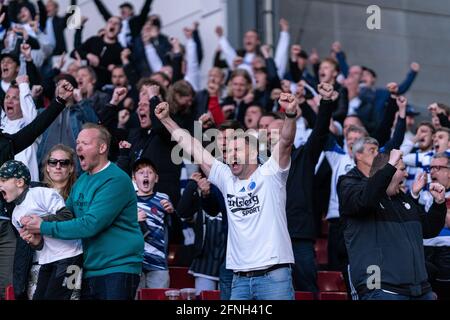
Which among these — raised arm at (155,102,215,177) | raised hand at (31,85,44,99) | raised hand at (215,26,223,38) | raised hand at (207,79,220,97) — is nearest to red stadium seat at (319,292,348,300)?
raised arm at (155,102,215,177)

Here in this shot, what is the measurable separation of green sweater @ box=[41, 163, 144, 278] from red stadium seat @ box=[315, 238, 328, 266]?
4250 millimetres

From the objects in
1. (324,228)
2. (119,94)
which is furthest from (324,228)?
(119,94)

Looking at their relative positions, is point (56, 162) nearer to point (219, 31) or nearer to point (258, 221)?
point (258, 221)

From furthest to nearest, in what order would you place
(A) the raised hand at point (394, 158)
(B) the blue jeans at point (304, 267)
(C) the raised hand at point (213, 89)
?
(C) the raised hand at point (213, 89) → (B) the blue jeans at point (304, 267) → (A) the raised hand at point (394, 158)

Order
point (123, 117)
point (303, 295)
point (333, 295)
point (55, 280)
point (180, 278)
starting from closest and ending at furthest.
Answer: point (55, 280), point (303, 295), point (333, 295), point (180, 278), point (123, 117)

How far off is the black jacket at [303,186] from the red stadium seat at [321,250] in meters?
1.75

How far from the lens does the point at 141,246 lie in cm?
747

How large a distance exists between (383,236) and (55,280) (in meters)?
2.46

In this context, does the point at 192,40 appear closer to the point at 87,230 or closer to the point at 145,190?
the point at 145,190

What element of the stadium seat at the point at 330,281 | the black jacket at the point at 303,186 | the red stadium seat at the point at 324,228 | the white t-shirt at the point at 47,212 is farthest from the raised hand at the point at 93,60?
the white t-shirt at the point at 47,212

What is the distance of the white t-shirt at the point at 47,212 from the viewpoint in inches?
295

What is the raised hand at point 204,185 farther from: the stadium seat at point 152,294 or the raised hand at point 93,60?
the raised hand at point 93,60

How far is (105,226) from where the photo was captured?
7289 mm
